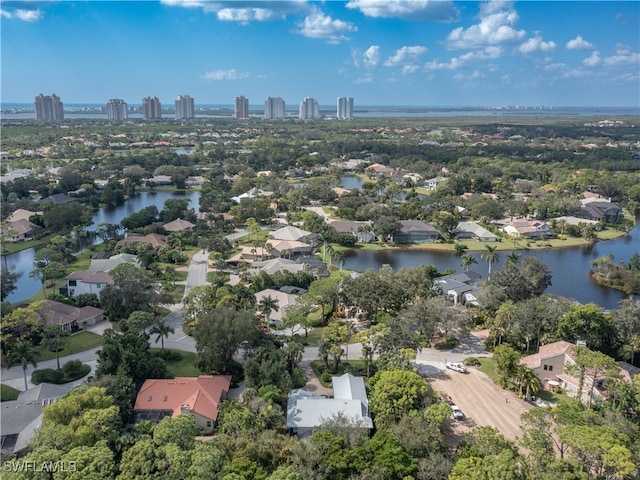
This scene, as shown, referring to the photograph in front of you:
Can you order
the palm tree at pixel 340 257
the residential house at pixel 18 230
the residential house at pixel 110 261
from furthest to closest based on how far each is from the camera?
the residential house at pixel 18 230
the palm tree at pixel 340 257
the residential house at pixel 110 261

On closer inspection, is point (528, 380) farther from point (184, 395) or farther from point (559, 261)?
point (559, 261)

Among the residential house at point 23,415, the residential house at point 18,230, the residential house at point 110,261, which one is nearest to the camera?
the residential house at point 23,415

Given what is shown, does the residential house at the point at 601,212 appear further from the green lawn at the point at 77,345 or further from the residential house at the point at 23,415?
the residential house at the point at 23,415

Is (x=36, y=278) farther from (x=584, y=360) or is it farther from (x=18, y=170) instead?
(x=18, y=170)

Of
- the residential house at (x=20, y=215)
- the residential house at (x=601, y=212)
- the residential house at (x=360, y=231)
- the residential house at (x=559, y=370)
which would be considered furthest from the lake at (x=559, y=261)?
the residential house at (x=20, y=215)

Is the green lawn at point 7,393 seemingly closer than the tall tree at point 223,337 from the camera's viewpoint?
Yes

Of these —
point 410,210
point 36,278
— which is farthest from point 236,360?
point 410,210
